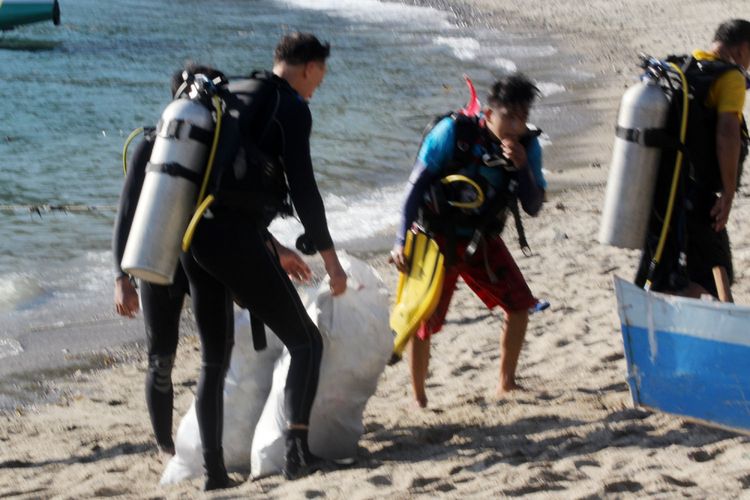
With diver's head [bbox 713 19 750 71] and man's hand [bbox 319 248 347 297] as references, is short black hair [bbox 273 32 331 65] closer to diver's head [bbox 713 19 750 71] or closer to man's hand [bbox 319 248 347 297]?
man's hand [bbox 319 248 347 297]

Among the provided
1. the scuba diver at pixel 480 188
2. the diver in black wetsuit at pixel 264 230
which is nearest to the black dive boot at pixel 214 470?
the diver in black wetsuit at pixel 264 230

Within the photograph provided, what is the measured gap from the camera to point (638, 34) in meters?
23.2

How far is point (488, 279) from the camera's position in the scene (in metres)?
4.94

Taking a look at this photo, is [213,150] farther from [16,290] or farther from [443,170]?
[16,290]

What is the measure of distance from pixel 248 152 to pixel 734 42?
1953 millimetres

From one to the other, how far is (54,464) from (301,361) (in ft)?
4.71

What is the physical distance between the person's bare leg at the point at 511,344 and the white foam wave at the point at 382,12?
73.7ft

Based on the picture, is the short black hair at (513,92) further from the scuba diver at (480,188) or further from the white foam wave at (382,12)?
the white foam wave at (382,12)

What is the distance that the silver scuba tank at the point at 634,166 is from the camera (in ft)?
14.7

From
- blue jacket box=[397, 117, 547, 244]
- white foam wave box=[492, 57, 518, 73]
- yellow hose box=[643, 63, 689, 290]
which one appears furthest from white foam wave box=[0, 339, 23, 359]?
white foam wave box=[492, 57, 518, 73]

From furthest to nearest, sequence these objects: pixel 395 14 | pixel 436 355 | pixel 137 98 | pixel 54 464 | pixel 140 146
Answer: pixel 395 14 → pixel 137 98 → pixel 436 355 → pixel 54 464 → pixel 140 146

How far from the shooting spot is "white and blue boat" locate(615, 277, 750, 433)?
4.16 meters

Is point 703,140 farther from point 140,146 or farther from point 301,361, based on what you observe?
point 140,146

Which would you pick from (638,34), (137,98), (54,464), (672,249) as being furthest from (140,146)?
(638,34)
